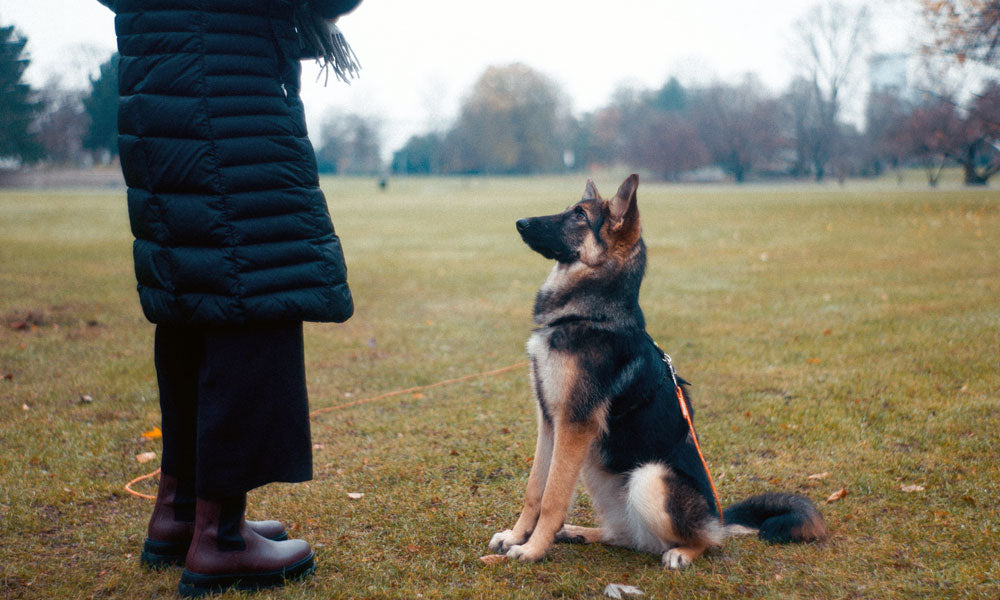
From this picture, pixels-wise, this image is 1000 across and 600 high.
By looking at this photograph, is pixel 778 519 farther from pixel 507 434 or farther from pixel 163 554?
pixel 163 554

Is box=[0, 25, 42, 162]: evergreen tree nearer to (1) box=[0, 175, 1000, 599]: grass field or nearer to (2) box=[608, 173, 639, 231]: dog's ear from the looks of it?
(1) box=[0, 175, 1000, 599]: grass field

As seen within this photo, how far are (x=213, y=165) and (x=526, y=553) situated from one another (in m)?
2.15

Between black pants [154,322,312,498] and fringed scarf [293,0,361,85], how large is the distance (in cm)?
111

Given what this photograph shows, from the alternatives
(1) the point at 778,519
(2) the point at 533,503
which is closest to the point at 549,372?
(2) the point at 533,503

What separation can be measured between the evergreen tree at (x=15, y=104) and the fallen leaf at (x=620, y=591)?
36.9 feet

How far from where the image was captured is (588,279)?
139 inches

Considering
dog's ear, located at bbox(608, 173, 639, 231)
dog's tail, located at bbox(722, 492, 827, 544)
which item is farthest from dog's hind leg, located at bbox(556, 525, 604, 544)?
dog's ear, located at bbox(608, 173, 639, 231)

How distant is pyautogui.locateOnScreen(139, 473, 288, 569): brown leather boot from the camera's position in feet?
10.3

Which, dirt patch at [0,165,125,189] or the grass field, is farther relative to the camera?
dirt patch at [0,165,125,189]

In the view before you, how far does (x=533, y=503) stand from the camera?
3547mm

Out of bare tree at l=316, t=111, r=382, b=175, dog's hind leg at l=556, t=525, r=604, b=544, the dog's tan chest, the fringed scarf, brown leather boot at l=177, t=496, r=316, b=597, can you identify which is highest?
bare tree at l=316, t=111, r=382, b=175

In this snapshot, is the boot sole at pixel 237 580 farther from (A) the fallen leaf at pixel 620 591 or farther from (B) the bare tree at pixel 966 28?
(B) the bare tree at pixel 966 28

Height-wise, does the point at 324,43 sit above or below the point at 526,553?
above

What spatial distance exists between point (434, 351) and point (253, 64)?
5.65m
